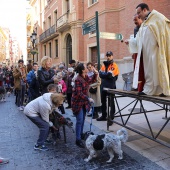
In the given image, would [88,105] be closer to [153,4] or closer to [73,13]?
[153,4]

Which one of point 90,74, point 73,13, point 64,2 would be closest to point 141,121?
point 90,74

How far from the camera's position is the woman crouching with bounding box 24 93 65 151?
13.4ft

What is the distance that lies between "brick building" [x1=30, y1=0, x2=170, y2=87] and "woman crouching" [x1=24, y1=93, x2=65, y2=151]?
9.48m

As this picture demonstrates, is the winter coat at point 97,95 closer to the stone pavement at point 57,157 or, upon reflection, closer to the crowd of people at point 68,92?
the crowd of people at point 68,92

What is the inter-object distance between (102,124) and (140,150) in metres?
1.96

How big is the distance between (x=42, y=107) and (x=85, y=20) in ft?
51.7

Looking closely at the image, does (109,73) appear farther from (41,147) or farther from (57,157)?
(57,157)

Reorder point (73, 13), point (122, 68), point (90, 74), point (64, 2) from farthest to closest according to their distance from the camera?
point (64, 2)
point (73, 13)
point (122, 68)
point (90, 74)

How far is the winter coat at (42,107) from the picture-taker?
13.4ft

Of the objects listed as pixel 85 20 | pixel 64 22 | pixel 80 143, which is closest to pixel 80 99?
pixel 80 143

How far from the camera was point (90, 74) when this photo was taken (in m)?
6.61

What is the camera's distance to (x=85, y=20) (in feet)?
61.5

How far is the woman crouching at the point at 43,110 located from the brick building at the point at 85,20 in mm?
9478

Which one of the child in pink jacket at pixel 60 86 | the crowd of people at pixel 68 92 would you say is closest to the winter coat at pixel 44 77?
the crowd of people at pixel 68 92
